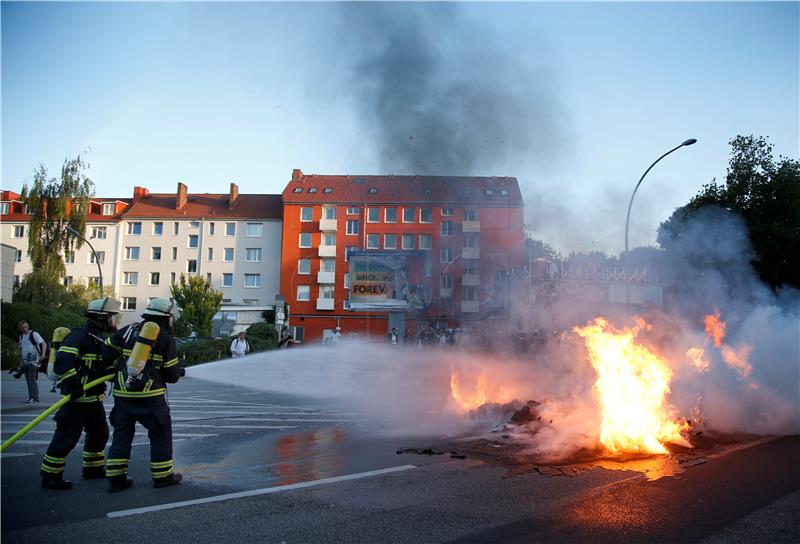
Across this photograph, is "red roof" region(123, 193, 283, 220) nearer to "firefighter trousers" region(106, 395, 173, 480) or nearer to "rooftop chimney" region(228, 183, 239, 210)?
"rooftop chimney" region(228, 183, 239, 210)

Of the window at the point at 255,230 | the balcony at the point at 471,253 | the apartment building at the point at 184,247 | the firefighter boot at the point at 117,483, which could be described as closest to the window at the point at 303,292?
the apartment building at the point at 184,247

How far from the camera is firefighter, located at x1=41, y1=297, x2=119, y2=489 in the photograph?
19.1 ft

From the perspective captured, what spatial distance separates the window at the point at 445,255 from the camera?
53.2ft

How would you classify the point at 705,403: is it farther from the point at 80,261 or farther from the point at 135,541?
the point at 80,261

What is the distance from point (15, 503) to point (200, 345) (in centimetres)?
1798

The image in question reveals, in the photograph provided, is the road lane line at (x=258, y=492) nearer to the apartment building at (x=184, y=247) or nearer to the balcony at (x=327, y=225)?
the balcony at (x=327, y=225)

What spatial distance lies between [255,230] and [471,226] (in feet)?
130

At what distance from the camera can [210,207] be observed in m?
53.6

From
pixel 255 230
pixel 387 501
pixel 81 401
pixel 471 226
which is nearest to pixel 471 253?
pixel 471 226

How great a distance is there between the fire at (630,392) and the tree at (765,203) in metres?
7.72

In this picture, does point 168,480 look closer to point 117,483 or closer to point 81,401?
point 117,483

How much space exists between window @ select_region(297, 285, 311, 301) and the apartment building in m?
2.78

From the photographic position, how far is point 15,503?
5.29m

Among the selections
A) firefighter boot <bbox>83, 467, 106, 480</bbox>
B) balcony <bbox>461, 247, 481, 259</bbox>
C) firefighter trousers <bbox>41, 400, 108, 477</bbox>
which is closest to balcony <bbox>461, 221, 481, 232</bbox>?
balcony <bbox>461, 247, 481, 259</bbox>
